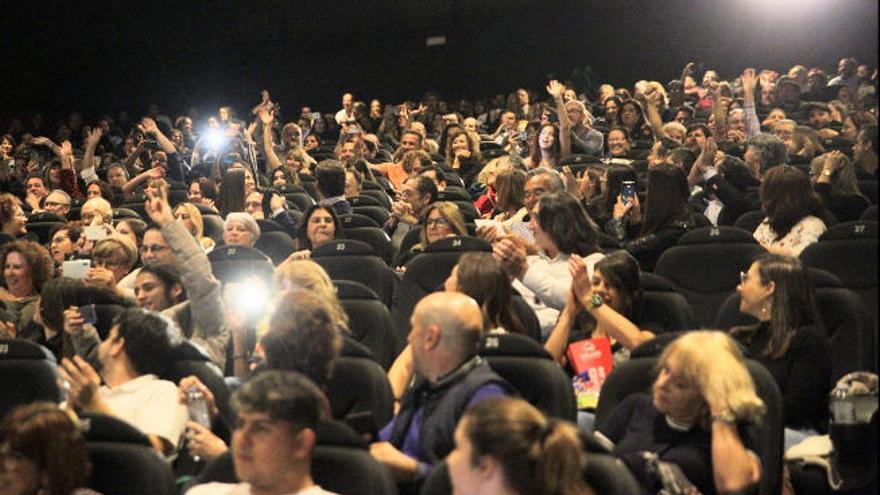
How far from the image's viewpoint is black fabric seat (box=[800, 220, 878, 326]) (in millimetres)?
5559

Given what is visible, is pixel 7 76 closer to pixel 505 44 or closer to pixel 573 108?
pixel 505 44

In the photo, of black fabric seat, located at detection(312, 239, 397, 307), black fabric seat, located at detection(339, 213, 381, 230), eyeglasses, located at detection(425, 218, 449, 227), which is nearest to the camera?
black fabric seat, located at detection(312, 239, 397, 307)

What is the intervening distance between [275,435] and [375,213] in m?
5.91

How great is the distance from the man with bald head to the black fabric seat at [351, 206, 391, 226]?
202 inches

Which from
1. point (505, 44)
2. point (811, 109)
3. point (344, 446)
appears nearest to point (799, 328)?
point (344, 446)

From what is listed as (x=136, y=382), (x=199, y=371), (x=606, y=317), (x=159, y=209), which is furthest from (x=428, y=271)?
(x=136, y=382)

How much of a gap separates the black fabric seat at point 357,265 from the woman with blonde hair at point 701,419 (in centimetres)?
299

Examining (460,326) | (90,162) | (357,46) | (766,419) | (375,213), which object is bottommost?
(766,419)

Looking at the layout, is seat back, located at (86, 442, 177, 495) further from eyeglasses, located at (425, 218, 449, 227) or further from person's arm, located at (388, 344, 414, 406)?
eyeglasses, located at (425, 218, 449, 227)

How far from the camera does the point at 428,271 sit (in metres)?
6.17

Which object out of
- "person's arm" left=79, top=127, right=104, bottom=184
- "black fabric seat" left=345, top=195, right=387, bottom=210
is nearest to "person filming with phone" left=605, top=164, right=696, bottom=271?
"black fabric seat" left=345, top=195, right=387, bottom=210

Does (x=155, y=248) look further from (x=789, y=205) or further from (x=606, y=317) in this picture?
(x=789, y=205)

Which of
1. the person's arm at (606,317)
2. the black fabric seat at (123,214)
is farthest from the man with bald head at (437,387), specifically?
the black fabric seat at (123,214)

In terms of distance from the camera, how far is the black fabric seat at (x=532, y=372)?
3977 mm
